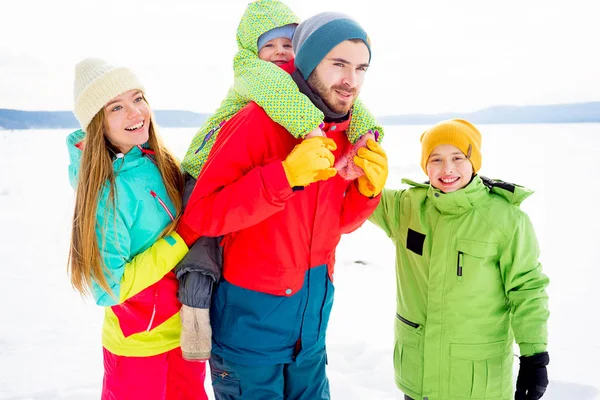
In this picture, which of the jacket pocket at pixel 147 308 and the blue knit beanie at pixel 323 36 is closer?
the blue knit beanie at pixel 323 36

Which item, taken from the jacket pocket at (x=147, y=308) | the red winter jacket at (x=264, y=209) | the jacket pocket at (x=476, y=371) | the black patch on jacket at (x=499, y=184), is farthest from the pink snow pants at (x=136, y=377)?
the black patch on jacket at (x=499, y=184)

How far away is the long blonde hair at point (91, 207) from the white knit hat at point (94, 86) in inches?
1.6

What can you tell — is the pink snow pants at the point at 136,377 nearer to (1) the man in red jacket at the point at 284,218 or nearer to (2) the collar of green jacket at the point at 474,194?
(1) the man in red jacket at the point at 284,218

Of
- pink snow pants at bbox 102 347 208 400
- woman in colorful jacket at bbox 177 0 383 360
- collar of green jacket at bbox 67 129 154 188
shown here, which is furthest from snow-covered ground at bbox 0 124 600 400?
pink snow pants at bbox 102 347 208 400

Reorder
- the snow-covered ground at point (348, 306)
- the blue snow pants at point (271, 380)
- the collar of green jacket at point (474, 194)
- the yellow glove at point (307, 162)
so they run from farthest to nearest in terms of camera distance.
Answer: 1. the snow-covered ground at point (348, 306)
2. the collar of green jacket at point (474, 194)
3. the blue snow pants at point (271, 380)
4. the yellow glove at point (307, 162)

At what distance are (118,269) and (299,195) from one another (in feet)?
2.45

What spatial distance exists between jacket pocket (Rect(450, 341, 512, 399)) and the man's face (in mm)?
1172

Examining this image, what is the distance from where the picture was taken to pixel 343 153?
75.6 inches

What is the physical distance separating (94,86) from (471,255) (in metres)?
1.72

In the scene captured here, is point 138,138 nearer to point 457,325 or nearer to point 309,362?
point 309,362

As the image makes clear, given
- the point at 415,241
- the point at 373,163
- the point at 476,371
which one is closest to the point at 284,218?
the point at 373,163

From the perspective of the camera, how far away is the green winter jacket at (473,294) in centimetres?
194

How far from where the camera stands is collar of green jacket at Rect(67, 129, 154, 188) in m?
1.88

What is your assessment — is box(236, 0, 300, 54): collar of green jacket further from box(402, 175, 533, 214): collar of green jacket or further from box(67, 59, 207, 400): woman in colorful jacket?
box(402, 175, 533, 214): collar of green jacket
